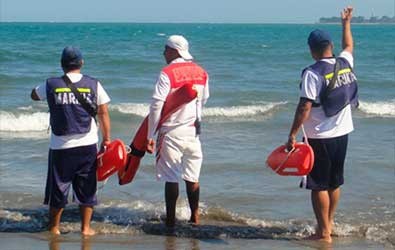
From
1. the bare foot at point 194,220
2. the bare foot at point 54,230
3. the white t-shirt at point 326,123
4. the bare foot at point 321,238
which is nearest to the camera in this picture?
the white t-shirt at point 326,123

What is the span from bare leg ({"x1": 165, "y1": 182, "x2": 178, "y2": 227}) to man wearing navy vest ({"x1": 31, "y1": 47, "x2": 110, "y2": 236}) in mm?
662

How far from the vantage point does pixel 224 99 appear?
18891mm

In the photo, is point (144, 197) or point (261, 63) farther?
point (261, 63)

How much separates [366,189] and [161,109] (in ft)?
11.2

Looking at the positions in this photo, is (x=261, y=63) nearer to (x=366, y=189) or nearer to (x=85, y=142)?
(x=366, y=189)

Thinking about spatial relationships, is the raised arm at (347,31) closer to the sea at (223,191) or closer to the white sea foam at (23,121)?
the sea at (223,191)

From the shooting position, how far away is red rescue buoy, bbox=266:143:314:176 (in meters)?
6.07

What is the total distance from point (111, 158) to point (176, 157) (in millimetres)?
562

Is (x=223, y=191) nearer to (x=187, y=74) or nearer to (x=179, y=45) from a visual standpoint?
(x=187, y=74)

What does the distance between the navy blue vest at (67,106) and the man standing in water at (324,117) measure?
169 centimetres

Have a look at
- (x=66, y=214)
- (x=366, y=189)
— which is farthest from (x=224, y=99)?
(x=66, y=214)

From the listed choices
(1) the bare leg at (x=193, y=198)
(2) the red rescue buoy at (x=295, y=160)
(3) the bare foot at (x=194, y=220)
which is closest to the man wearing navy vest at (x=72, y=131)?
(1) the bare leg at (x=193, y=198)

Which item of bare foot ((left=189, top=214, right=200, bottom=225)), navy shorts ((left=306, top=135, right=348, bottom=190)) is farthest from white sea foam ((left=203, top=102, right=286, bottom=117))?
navy shorts ((left=306, top=135, right=348, bottom=190))

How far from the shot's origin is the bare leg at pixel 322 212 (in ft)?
20.9
